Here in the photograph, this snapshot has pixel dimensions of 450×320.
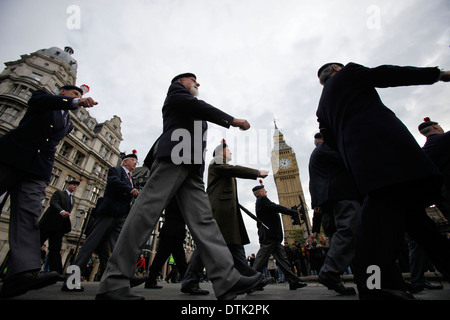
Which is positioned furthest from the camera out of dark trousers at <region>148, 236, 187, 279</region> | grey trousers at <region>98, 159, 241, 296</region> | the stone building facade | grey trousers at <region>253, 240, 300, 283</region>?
the stone building facade

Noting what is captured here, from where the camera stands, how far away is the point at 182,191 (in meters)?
2.00

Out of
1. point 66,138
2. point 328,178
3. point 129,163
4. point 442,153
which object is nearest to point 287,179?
point 66,138

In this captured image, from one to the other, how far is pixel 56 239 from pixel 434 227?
541cm

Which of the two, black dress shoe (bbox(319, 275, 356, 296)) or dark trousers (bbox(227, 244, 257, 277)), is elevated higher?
dark trousers (bbox(227, 244, 257, 277))

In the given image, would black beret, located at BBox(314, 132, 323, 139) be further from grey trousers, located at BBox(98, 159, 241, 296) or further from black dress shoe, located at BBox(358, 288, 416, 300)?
black dress shoe, located at BBox(358, 288, 416, 300)

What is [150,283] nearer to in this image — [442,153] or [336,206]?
[336,206]

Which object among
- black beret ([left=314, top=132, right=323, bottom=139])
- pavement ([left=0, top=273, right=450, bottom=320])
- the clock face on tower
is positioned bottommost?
pavement ([left=0, top=273, right=450, bottom=320])

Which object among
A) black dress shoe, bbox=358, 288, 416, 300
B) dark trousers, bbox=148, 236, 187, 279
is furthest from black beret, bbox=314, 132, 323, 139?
dark trousers, bbox=148, 236, 187, 279

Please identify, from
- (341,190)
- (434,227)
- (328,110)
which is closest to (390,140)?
(328,110)

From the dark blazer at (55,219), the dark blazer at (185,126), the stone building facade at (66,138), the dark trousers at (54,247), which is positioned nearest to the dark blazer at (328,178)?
the dark blazer at (185,126)

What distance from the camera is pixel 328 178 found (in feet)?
9.80

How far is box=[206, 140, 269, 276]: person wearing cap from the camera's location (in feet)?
9.79

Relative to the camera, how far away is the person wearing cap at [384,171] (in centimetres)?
127
